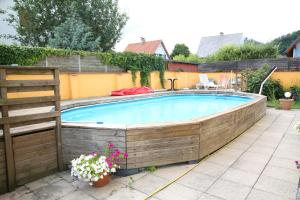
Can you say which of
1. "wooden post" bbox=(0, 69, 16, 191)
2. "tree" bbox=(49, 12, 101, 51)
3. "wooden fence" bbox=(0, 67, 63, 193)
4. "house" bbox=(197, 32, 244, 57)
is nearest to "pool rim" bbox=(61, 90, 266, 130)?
"wooden fence" bbox=(0, 67, 63, 193)

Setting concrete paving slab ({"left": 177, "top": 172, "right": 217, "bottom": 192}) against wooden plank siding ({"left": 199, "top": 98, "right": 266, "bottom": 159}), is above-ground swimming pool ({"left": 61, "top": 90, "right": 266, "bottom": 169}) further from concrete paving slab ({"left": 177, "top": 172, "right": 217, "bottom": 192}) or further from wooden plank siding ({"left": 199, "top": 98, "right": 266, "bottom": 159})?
concrete paving slab ({"left": 177, "top": 172, "right": 217, "bottom": 192})

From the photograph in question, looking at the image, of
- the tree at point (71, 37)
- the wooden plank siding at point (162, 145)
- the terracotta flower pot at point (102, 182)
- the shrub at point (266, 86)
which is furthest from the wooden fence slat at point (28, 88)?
the tree at point (71, 37)

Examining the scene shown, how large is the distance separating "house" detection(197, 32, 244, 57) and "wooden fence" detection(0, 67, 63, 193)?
98.9 feet

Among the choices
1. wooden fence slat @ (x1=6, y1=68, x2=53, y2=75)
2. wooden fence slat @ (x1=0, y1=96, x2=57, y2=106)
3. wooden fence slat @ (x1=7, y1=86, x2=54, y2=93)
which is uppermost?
wooden fence slat @ (x1=6, y1=68, x2=53, y2=75)

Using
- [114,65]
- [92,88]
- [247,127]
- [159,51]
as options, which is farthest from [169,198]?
[159,51]

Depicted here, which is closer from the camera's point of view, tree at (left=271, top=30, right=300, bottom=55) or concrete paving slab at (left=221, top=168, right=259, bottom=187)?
concrete paving slab at (left=221, top=168, right=259, bottom=187)

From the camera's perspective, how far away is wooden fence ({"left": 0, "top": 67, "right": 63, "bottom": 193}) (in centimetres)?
265

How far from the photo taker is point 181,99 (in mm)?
10352

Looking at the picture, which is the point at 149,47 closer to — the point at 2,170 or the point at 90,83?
the point at 90,83

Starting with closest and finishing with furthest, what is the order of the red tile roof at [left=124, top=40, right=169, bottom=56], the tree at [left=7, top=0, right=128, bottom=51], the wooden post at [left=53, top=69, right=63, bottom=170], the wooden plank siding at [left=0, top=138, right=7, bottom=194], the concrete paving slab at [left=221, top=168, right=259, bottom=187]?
the wooden plank siding at [left=0, top=138, right=7, bottom=194] < the concrete paving slab at [left=221, top=168, right=259, bottom=187] < the wooden post at [left=53, top=69, right=63, bottom=170] < the tree at [left=7, top=0, right=128, bottom=51] < the red tile roof at [left=124, top=40, right=169, bottom=56]

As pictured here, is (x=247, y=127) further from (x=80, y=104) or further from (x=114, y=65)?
(x=114, y=65)

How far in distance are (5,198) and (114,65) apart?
340 inches

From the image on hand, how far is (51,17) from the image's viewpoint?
54.3ft

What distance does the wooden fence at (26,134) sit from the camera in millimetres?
2646
